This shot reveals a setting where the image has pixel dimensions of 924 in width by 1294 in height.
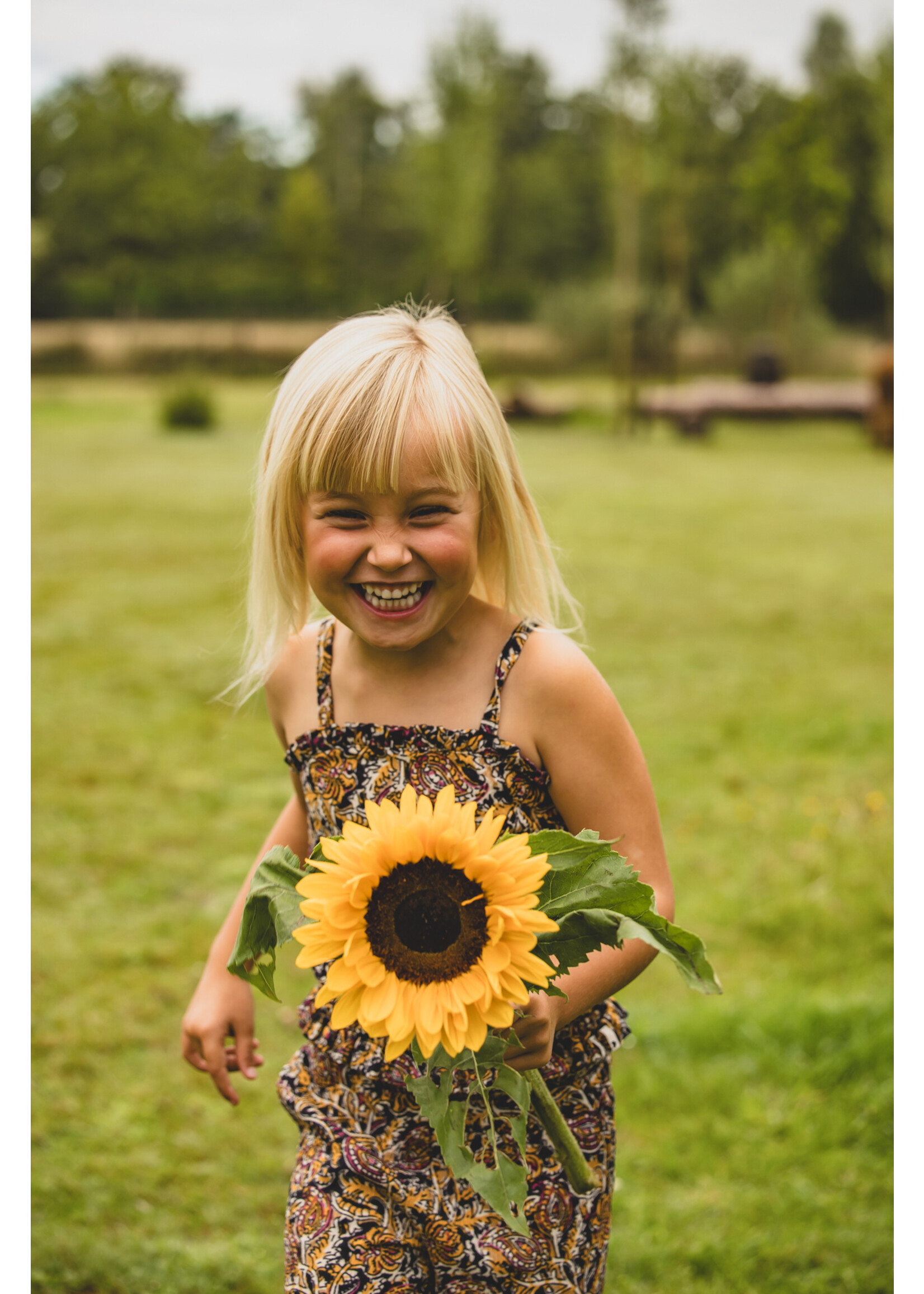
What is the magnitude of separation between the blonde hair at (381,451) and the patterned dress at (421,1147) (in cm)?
15

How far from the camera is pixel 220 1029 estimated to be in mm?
1854

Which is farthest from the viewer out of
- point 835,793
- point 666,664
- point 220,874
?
point 666,664

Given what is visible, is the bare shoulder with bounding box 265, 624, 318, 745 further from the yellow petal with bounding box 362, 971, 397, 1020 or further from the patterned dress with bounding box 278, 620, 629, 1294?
the yellow petal with bounding box 362, 971, 397, 1020

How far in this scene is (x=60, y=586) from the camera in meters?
9.09

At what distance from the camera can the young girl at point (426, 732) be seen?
1557 mm

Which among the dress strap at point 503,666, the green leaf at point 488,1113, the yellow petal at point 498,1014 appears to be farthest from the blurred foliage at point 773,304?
the yellow petal at point 498,1014

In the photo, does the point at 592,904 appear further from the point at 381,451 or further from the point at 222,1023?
the point at 222,1023

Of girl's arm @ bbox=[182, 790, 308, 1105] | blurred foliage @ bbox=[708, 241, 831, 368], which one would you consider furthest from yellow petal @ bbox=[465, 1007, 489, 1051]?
blurred foliage @ bbox=[708, 241, 831, 368]

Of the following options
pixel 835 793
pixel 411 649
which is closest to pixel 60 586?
pixel 835 793

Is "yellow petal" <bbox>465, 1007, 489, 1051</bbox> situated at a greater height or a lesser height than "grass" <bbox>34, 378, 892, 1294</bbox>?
greater

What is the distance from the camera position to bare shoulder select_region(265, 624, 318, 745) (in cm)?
186

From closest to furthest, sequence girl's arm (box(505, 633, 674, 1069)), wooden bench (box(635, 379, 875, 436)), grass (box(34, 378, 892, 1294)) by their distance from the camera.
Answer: girl's arm (box(505, 633, 674, 1069)) → grass (box(34, 378, 892, 1294)) → wooden bench (box(635, 379, 875, 436))

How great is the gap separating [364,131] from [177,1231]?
61.4 m
